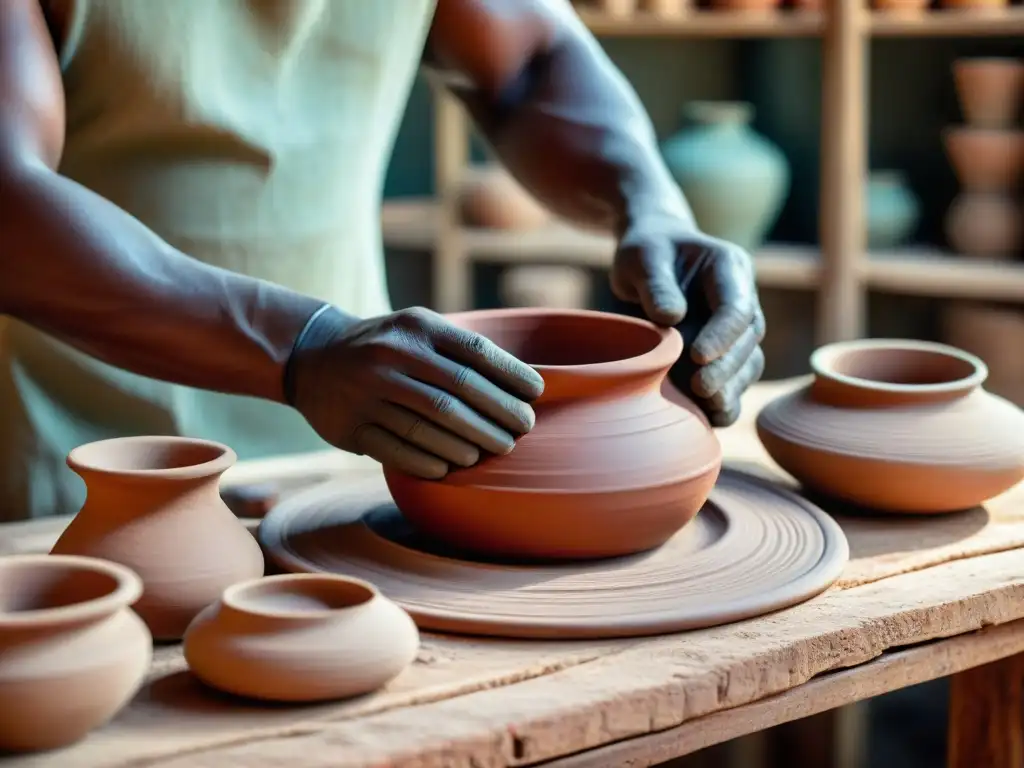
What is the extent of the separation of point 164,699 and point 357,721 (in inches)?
6.5

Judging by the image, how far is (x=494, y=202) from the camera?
172 inches

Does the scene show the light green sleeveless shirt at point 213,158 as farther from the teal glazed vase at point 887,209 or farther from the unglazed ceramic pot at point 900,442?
the teal glazed vase at point 887,209

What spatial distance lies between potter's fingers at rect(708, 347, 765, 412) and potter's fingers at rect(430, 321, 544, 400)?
32cm

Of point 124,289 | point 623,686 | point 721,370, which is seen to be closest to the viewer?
point 623,686

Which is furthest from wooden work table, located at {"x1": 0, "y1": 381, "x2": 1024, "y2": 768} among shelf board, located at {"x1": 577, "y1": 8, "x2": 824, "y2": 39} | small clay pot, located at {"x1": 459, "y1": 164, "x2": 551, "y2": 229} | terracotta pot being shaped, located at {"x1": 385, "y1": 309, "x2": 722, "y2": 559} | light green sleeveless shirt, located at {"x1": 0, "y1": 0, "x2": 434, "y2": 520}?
small clay pot, located at {"x1": 459, "y1": 164, "x2": 551, "y2": 229}

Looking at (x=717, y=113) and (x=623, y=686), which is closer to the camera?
(x=623, y=686)

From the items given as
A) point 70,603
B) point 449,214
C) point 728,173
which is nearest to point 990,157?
point 728,173

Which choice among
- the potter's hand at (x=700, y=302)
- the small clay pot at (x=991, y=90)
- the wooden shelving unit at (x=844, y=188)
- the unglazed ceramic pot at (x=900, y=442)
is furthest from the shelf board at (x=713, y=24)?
the unglazed ceramic pot at (x=900, y=442)

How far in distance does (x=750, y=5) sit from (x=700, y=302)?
2503mm

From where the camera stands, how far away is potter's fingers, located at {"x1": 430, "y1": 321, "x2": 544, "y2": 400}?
4.68 ft

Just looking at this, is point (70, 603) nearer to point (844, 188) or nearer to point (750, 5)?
point (844, 188)

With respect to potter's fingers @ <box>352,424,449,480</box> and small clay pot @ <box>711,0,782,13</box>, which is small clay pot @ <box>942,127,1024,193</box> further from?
potter's fingers @ <box>352,424,449,480</box>

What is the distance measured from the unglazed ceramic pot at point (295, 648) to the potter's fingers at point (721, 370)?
560 millimetres

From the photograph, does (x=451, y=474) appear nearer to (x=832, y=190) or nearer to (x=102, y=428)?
(x=102, y=428)
